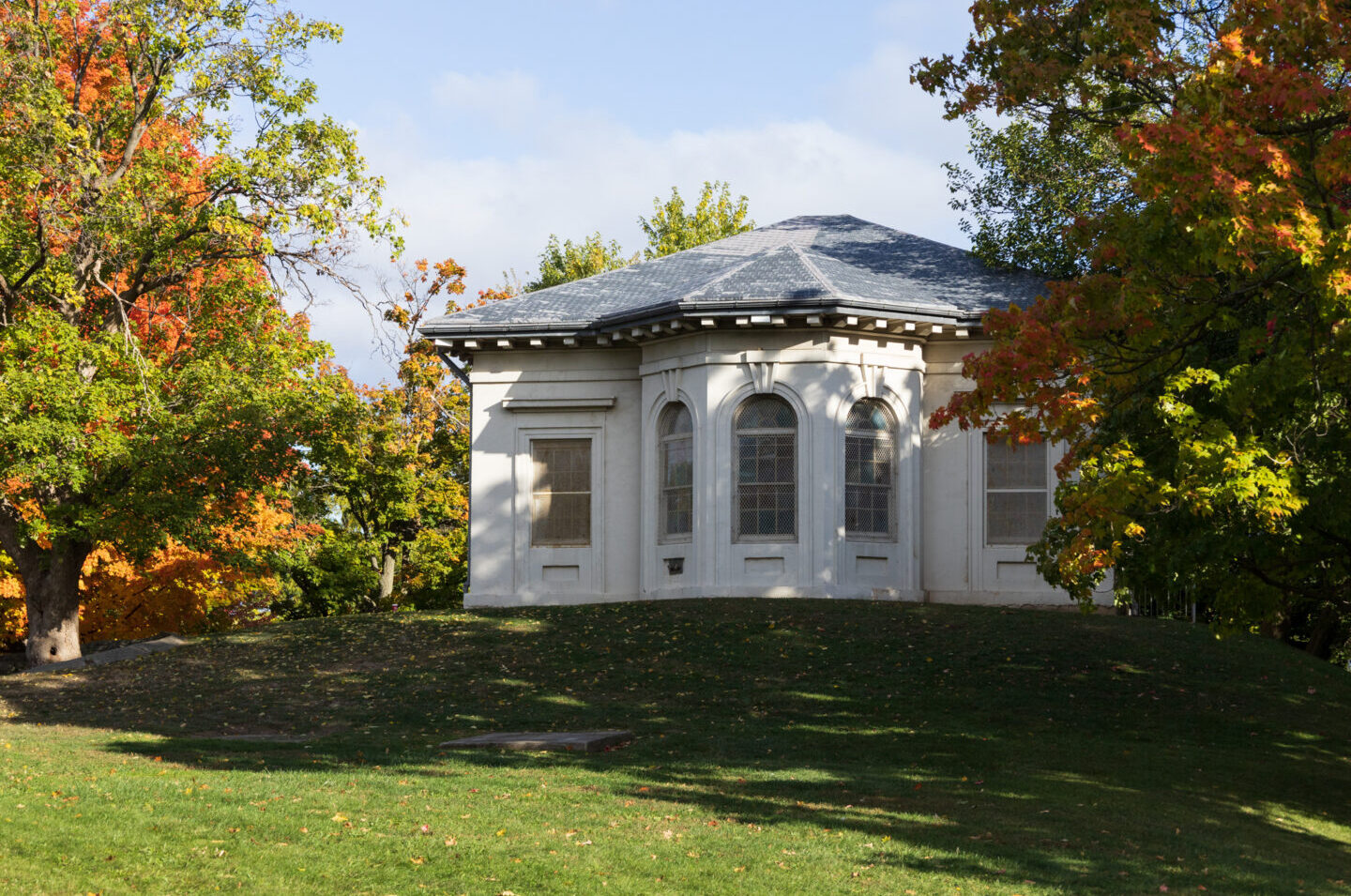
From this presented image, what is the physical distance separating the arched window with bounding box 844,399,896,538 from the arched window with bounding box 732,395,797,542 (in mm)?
906

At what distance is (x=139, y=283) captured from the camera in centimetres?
2347

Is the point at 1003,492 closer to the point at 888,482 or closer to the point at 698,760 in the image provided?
the point at 888,482

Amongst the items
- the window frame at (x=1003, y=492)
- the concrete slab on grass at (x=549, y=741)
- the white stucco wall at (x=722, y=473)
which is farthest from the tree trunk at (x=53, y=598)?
the window frame at (x=1003, y=492)

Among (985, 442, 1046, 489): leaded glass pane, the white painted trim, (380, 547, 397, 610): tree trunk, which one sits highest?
the white painted trim

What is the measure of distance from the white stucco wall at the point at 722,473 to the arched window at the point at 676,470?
163mm

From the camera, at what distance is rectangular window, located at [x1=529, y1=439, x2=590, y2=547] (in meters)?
24.1

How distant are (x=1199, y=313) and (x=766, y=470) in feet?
35.6

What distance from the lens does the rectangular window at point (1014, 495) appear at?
23.1 metres

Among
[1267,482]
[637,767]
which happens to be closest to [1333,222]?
[1267,482]

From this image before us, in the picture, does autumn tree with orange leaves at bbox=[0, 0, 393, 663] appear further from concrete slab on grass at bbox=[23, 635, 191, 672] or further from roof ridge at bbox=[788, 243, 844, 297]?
roof ridge at bbox=[788, 243, 844, 297]

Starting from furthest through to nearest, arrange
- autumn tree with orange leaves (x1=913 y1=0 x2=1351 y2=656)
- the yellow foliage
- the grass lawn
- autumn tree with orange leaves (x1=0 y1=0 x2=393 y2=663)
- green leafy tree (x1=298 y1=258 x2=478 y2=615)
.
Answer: green leafy tree (x1=298 y1=258 x2=478 y2=615)
the yellow foliage
autumn tree with orange leaves (x1=0 y1=0 x2=393 y2=663)
autumn tree with orange leaves (x1=913 y1=0 x2=1351 y2=656)
the grass lawn

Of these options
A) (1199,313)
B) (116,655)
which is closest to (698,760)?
(1199,313)

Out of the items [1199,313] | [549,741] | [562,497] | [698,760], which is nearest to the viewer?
[1199,313]

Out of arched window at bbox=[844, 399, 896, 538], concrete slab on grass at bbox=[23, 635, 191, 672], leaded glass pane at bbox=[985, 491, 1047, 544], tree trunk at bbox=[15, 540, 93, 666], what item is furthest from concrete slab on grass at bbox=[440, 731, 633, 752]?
tree trunk at bbox=[15, 540, 93, 666]
